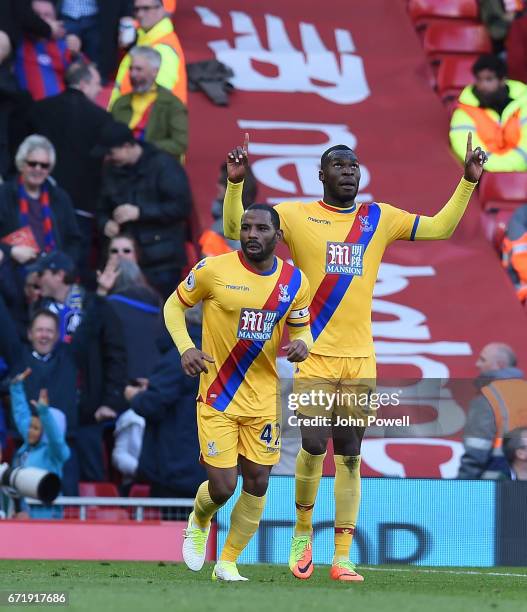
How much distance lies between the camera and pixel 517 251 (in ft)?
54.0

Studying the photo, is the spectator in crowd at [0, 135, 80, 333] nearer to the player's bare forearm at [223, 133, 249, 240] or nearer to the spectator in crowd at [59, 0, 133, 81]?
the spectator in crowd at [59, 0, 133, 81]

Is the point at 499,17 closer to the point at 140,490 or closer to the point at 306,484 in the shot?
the point at 140,490

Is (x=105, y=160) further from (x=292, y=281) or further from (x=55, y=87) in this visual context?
(x=292, y=281)

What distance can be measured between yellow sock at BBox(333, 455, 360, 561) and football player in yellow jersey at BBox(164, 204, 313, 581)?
444 mm

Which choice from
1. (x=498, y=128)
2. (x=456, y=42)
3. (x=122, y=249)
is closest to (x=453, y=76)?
(x=456, y=42)

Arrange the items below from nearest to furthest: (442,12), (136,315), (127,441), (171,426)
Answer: (171,426)
(127,441)
(136,315)
(442,12)

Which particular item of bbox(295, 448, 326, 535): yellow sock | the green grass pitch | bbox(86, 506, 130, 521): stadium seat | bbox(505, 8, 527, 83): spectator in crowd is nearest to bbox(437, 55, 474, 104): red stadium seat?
bbox(505, 8, 527, 83): spectator in crowd

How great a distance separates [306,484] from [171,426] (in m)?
2.96

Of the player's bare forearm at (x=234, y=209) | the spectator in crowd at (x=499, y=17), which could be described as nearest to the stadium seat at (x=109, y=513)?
the player's bare forearm at (x=234, y=209)

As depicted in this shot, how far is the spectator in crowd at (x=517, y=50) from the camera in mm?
18938

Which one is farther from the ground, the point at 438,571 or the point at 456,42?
the point at 456,42

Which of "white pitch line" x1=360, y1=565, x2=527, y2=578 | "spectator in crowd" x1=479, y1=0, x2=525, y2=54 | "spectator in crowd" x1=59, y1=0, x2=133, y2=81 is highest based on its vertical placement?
"spectator in crowd" x1=479, y1=0, x2=525, y2=54

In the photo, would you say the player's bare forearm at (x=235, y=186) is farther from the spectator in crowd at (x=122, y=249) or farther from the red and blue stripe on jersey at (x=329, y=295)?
the spectator in crowd at (x=122, y=249)

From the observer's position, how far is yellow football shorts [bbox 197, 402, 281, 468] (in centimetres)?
912
